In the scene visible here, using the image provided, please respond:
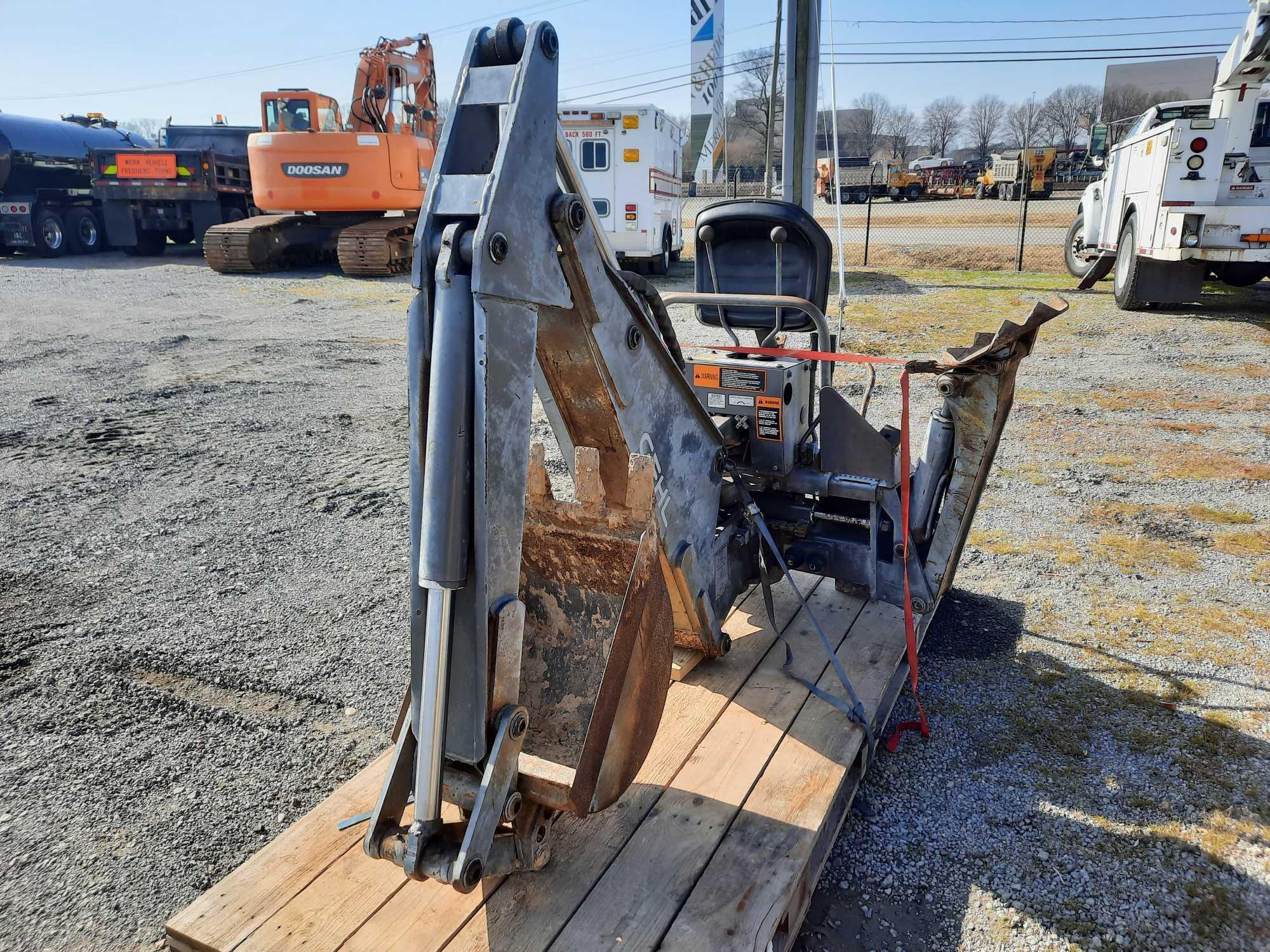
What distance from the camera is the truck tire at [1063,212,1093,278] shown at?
45.5ft

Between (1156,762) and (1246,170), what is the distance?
30.6 ft

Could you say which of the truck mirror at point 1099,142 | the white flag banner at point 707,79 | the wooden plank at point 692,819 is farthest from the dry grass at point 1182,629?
the white flag banner at point 707,79

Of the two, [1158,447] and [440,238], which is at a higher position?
[440,238]

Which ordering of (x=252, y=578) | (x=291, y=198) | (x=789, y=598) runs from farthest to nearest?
(x=291, y=198), (x=252, y=578), (x=789, y=598)

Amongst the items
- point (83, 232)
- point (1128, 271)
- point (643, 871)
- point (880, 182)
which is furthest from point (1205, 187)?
point (880, 182)

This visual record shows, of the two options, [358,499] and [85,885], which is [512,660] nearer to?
[85,885]

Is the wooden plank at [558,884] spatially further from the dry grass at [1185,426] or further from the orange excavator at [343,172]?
the orange excavator at [343,172]

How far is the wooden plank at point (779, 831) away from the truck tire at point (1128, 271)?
9.68 metres

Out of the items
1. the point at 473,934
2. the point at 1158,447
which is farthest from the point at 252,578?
the point at 1158,447

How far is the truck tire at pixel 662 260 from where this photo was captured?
1571 centimetres

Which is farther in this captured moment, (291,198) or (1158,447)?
(291,198)

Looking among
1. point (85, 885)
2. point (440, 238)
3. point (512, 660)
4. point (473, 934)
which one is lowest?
point (85, 885)

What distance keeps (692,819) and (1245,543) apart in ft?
12.5

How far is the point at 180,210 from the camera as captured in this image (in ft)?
63.2
